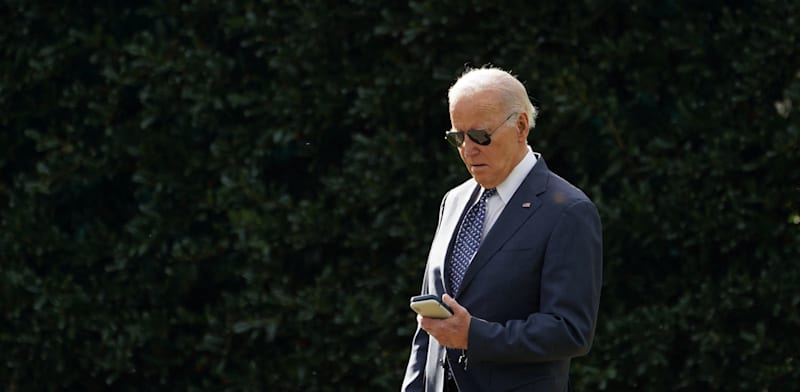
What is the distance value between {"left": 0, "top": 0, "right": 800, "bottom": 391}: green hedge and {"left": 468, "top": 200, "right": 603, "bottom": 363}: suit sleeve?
6.88 ft

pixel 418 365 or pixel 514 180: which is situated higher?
pixel 514 180

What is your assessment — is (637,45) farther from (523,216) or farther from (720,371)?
(523,216)

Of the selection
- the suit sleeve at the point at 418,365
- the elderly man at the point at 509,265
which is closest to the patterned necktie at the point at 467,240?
the elderly man at the point at 509,265

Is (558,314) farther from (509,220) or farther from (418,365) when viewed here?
(418,365)

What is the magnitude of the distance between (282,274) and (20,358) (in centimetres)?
153

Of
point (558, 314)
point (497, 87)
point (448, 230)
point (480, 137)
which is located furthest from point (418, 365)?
point (497, 87)

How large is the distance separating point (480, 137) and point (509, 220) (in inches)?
9.7

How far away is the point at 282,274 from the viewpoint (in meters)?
6.10

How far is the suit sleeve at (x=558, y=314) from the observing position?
3.29 m

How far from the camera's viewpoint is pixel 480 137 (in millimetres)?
3477

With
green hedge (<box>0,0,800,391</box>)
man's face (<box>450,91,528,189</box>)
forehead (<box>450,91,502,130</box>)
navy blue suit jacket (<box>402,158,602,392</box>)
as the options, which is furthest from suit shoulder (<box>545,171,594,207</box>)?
green hedge (<box>0,0,800,391</box>)

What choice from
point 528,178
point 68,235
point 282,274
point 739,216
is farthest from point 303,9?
point 528,178

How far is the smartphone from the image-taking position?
328 centimetres

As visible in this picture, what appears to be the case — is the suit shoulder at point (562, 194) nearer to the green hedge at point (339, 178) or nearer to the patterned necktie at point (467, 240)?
the patterned necktie at point (467, 240)
